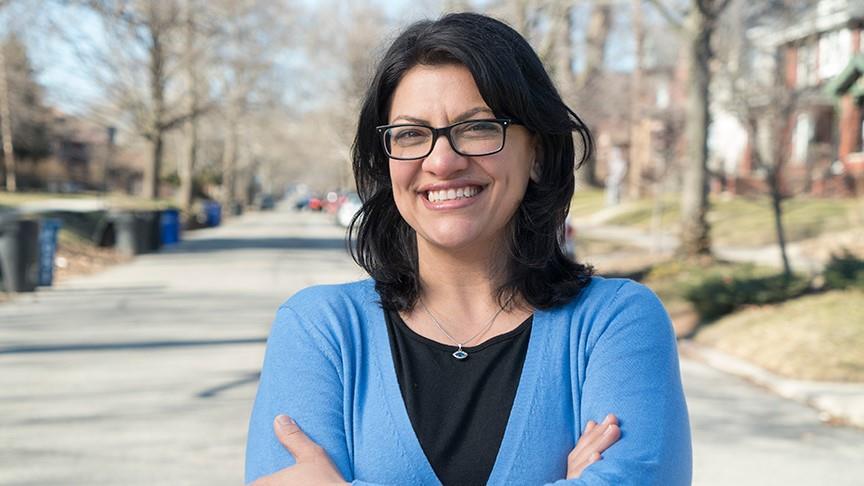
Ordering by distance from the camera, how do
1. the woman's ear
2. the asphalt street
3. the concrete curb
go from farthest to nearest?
1. the concrete curb
2. the asphalt street
3. the woman's ear

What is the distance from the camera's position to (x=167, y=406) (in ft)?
25.7

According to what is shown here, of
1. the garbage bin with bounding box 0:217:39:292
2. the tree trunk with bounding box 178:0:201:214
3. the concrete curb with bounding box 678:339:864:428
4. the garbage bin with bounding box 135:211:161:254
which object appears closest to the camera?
the concrete curb with bounding box 678:339:864:428

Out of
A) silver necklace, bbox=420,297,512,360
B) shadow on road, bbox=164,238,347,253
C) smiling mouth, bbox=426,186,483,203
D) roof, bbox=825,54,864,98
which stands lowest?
shadow on road, bbox=164,238,347,253

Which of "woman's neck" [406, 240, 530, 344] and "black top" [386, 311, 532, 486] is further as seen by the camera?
"woman's neck" [406, 240, 530, 344]

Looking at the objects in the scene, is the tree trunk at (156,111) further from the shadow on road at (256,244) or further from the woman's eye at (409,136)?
the woman's eye at (409,136)

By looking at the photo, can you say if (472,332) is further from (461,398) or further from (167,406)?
(167,406)

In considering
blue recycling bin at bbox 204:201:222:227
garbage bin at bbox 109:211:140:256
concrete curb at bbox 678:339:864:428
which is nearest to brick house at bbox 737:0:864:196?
concrete curb at bbox 678:339:864:428

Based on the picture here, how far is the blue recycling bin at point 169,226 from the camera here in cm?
2827

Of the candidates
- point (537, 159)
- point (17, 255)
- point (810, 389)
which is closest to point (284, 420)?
point (537, 159)

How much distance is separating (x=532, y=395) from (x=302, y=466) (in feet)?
1.59

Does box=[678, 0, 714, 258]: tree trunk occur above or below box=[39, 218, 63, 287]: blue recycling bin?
above

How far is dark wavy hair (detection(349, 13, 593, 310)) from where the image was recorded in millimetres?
2113

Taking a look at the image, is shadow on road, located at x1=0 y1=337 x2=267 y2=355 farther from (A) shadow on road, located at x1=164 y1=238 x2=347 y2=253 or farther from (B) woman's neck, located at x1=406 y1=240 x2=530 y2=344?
(A) shadow on road, located at x1=164 y1=238 x2=347 y2=253

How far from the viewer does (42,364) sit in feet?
30.9
